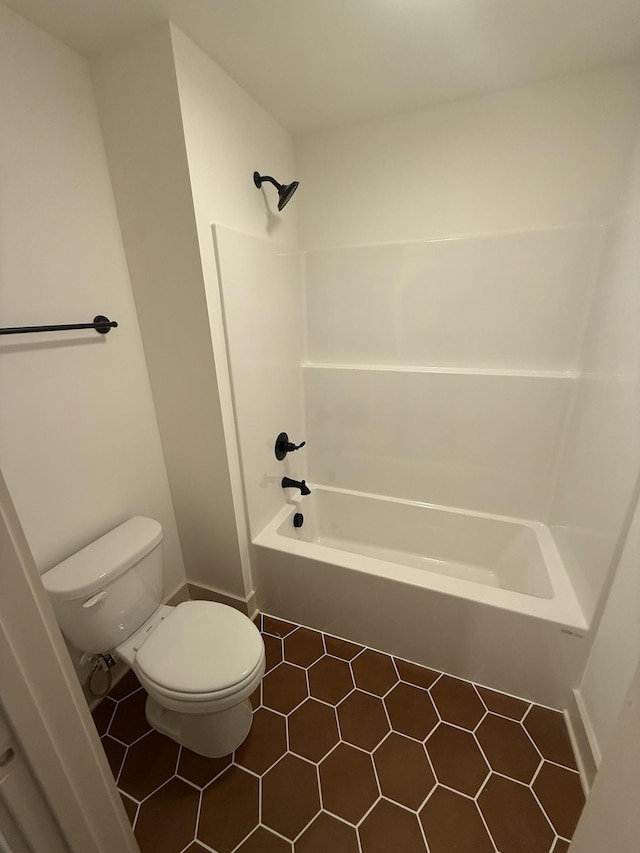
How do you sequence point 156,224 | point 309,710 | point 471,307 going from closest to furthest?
point 156,224 → point 309,710 → point 471,307

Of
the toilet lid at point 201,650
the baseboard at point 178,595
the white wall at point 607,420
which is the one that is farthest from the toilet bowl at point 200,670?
the white wall at point 607,420

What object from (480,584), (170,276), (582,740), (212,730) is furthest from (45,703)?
(582,740)

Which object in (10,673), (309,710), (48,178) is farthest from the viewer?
(309,710)

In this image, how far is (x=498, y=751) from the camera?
4.07 ft

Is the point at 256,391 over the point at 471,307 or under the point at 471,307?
under

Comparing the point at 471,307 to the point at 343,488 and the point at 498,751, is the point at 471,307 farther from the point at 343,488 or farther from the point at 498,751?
the point at 498,751

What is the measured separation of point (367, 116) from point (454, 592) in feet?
6.64

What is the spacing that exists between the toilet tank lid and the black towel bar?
2.36 ft

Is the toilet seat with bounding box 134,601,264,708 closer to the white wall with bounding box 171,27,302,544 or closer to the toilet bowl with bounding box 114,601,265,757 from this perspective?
the toilet bowl with bounding box 114,601,265,757

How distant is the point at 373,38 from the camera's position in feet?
3.67

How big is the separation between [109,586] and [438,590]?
3.81ft

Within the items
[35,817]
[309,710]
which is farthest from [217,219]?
[309,710]

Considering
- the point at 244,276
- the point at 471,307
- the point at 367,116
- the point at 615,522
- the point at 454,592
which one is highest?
the point at 367,116

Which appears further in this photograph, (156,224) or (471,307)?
(471,307)
